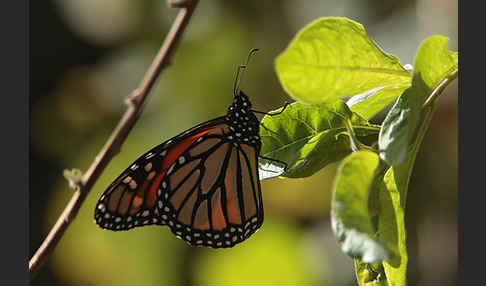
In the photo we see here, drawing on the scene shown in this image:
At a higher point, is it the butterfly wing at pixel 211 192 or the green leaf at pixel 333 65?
the green leaf at pixel 333 65

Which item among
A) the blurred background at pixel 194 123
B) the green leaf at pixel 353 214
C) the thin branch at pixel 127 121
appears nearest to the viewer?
the green leaf at pixel 353 214

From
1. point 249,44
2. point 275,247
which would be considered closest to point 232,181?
point 275,247

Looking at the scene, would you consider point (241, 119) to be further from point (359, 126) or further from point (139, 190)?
point (359, 126)

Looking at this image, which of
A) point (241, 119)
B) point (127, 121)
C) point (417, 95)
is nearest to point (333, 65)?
point (417, 95)

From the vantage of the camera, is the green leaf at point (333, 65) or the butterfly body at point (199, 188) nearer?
the green leaf at point (333, 65)

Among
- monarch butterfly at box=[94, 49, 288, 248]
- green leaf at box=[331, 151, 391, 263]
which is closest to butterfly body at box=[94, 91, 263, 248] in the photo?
monarch butterfly at box=[94, 49, 288, 248]

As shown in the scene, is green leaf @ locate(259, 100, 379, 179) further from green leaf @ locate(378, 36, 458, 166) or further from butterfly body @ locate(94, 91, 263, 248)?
butterfly body @ locate(94, 91, 263, 248)

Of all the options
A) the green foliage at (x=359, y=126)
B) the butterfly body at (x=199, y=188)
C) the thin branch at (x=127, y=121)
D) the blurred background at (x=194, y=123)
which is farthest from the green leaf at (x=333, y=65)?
the blurred background at (x=194, y=123)

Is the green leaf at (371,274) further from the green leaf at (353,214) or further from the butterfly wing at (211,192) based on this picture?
the butterfly wing at (211,192)
